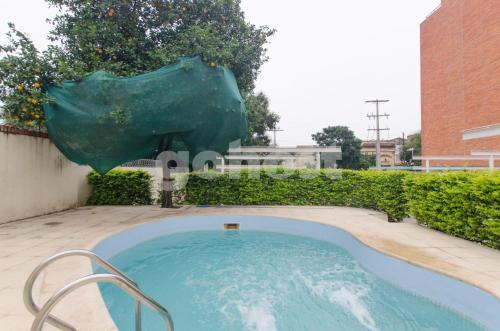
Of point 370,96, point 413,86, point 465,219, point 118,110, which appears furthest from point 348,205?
point 413,86

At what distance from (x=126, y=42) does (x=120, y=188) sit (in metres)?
5.65

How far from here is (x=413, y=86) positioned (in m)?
36.3

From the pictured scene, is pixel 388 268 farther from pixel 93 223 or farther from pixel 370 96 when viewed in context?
pixel 370 96

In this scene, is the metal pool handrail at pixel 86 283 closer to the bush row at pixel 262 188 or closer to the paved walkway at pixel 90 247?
the paved walkway at pixel 90 247

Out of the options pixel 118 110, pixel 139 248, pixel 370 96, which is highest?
pixel 370 96

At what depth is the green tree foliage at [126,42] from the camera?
23.4ft

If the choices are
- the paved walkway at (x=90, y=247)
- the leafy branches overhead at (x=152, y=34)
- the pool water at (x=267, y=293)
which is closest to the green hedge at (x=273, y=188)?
the paved walkway at (x=90, y=247)

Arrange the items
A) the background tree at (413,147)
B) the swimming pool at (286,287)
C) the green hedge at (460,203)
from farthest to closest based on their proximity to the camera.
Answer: the background tree at (413,147) → the green hedge at (460,203) → the swimming pool at (286,287)

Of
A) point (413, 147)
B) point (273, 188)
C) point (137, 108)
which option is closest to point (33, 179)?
point (137, 108)

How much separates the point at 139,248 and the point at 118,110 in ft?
11.0

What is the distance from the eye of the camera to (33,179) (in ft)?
27.7

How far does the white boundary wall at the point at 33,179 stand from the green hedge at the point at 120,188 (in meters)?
0.66

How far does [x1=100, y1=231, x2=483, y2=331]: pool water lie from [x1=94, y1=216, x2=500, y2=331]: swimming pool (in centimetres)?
1

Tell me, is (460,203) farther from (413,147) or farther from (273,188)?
(413,147)
